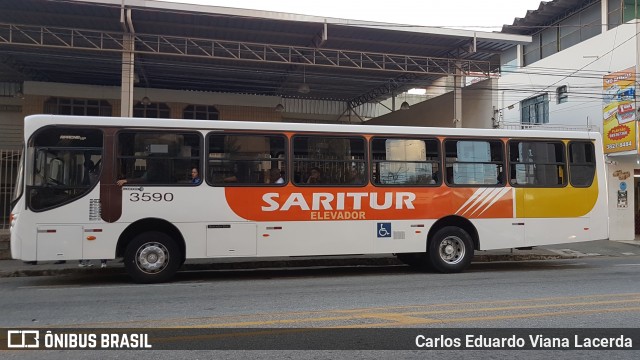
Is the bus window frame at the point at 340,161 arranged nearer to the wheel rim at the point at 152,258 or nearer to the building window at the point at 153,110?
the wheel rim at the point at 152,258

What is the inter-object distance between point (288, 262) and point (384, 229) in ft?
10.2

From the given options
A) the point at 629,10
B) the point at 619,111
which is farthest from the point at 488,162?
the point at 629,10

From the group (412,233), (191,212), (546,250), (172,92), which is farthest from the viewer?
(172,92)

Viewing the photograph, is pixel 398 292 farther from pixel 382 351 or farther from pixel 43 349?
pixel 43 349

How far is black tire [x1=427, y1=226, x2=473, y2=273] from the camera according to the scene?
10.4 m

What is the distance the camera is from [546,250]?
15.4 metres

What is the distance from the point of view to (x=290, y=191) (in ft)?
32.1

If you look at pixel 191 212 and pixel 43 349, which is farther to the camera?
pixel 191 212

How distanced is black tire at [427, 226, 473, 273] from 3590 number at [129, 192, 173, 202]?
17.7 feet

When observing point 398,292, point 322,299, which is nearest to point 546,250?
point 398,292

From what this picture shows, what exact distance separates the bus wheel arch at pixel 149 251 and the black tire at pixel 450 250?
5125 millimetres

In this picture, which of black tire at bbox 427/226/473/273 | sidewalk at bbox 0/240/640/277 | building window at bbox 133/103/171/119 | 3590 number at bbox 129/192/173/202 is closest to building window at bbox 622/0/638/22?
sidewalk at bbox 0/240/640/277

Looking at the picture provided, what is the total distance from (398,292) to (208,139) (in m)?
4.52

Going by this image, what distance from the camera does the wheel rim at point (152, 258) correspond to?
30.2ft
